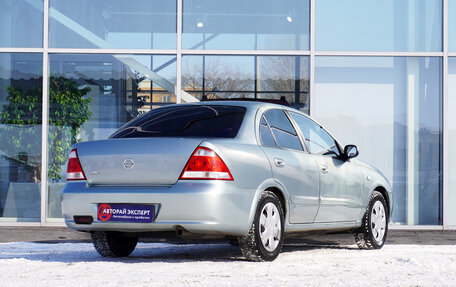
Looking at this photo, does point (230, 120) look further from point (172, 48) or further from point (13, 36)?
point (13, 36)

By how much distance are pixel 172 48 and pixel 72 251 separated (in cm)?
538

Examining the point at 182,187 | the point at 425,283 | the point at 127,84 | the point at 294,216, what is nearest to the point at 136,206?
the point at 182,187

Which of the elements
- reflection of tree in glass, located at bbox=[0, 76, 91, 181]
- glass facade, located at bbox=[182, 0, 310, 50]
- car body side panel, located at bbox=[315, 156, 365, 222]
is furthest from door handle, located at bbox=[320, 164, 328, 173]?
reflection of tree in glass, located at bbox=[0, 76, 91, 181]

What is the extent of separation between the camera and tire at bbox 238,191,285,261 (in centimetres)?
641

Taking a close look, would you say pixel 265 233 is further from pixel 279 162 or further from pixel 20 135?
pixel 20 135

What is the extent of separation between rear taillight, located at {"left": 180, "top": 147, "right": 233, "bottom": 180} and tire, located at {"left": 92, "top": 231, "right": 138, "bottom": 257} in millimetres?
1023

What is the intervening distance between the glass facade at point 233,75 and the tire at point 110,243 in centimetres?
526

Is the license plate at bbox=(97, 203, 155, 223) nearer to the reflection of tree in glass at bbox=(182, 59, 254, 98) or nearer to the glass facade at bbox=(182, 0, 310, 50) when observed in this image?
the reflection of tree in glass at bbox=(182, 59, 254, 98)

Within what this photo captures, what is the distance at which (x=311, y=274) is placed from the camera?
19.0 ft

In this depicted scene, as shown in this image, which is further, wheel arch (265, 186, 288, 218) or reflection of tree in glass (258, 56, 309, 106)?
reflection of tree in glass (258, 56, 309, 106)

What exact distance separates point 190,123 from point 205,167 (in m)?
0.88

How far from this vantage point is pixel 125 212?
6305 mm

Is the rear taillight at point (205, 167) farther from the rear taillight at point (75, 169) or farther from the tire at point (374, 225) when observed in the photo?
the tire at point (374, 225)

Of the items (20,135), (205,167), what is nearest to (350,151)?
(205,167)
